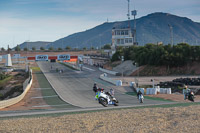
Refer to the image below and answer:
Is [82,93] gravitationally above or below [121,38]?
below

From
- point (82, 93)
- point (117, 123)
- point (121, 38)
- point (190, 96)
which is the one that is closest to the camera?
point (117, 123)

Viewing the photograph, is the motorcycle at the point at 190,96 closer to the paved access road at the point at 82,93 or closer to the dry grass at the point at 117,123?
the paved access road at the point at 82,93

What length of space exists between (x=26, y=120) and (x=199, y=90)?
28.8m

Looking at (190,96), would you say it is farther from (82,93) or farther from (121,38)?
(121,38)

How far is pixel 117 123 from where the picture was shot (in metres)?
13.7

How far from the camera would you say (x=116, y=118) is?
590 inches

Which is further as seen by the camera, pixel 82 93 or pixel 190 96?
pixel 82 93

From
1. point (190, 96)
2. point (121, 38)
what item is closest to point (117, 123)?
point (190, 96)

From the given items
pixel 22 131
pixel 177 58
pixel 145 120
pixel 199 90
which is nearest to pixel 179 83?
pixel 199 90

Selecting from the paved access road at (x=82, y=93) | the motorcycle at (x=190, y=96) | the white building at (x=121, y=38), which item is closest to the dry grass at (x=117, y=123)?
the motorcycle at (x=190, y=96)

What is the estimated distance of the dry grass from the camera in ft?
41.0

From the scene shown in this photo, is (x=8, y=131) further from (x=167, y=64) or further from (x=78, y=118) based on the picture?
(x=167, y=64)

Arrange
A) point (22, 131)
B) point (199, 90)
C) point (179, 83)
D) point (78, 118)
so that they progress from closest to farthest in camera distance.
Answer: point (22, 131) → point (78, 118) → point (199, 90) → point (179, 83)

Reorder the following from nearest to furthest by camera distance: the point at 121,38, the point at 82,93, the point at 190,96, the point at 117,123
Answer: the point at 117,123
the point at 190,96
the point at 82,93
the point at 121,38
